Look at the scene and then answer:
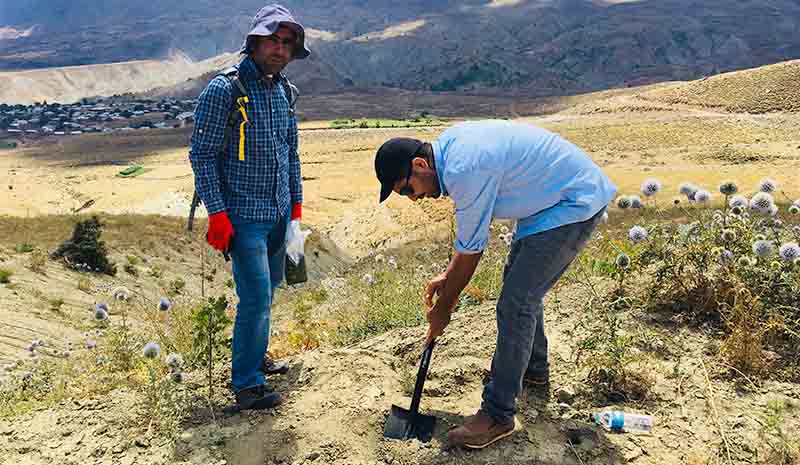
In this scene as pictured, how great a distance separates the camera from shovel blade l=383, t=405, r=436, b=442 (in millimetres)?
3645

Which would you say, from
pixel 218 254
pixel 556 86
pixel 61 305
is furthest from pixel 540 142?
pixel 556 86

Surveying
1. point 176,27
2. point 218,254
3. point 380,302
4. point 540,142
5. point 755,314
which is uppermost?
point 176,27

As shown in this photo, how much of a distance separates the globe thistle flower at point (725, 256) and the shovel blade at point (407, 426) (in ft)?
7.55

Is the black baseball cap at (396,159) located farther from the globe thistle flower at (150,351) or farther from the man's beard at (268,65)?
the globe thistle flower at (150,351)

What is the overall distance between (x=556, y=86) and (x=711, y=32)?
1137 inches

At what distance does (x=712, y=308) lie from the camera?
472 cm

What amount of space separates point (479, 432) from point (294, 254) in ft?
5.85

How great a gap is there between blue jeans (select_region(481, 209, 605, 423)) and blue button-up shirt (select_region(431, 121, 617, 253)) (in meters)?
0.08

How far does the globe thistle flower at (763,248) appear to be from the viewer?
172 inches

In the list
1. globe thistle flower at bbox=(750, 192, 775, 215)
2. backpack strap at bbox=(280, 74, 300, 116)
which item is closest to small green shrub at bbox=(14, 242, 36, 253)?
backpack strap at bbox=(280, 74, 300, 116)

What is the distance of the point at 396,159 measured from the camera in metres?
3.12

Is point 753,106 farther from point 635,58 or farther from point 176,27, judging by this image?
point 176,27

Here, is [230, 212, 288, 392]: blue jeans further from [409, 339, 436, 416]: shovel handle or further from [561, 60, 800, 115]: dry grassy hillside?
[561, 60, 800, 115]: dry grassy hillside

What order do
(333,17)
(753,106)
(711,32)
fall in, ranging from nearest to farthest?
1. (753,106)
2. (711,32)
3. (333,17)
